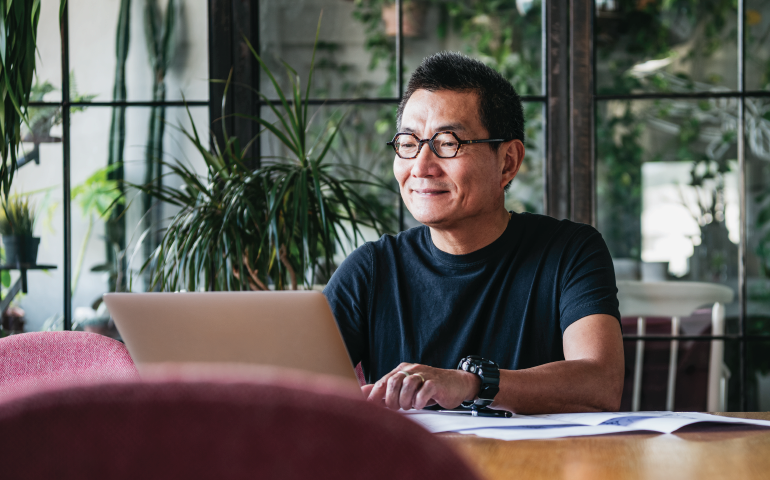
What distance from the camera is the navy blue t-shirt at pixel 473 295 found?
5.11 feet

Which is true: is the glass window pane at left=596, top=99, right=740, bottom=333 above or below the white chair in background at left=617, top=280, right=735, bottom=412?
above

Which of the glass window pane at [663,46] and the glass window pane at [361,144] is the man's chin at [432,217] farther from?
the glass window pane at [663,46]

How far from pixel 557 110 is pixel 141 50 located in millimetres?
1818

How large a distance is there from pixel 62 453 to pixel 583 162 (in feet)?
9.02

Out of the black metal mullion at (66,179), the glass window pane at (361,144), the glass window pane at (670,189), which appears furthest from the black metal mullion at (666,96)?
the black metal mullion at (66,179)

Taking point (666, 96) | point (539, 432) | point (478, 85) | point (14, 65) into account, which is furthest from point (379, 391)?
point (666, 96)


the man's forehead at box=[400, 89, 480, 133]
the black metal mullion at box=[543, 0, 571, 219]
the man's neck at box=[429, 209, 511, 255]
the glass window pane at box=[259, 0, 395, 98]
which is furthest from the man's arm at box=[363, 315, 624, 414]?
the glass window pane at box=[259, 0, 395, 98]

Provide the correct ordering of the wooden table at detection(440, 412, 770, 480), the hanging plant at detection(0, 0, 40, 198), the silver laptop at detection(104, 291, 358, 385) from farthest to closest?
the hanging plant at detection(0, 0, 40, 198) → the silver laptop at detection(104, 291, 358, 385) → the wooden table at detection(440, 412, 770, 480)

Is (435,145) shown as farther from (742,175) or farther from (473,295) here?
(742,175)

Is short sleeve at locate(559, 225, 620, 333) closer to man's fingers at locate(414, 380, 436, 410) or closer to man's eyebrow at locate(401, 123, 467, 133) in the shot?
man's eyebrow at locate(401, 123, 467, 133)

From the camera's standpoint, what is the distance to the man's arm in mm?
1028

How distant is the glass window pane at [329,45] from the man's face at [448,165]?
4.34 ft

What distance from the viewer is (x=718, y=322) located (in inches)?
111

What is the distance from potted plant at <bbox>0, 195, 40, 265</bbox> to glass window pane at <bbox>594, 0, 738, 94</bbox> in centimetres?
249
